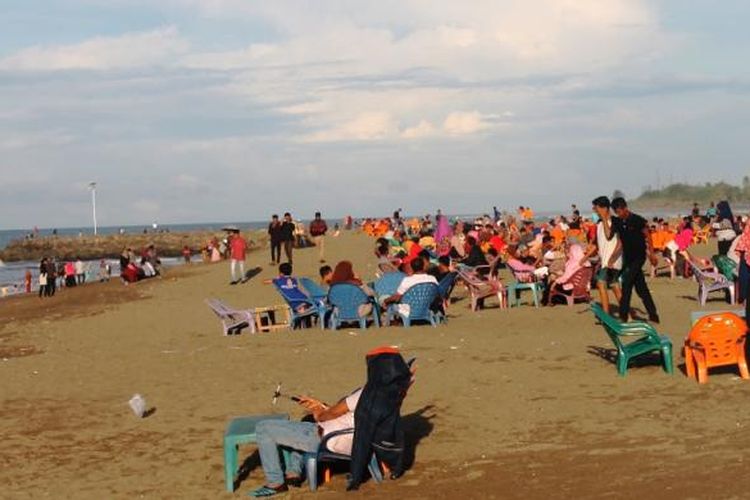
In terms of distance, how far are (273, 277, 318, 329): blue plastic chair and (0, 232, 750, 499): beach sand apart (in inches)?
27.0

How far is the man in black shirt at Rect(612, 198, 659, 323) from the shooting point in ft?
39.5

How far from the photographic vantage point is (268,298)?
73.4 feet

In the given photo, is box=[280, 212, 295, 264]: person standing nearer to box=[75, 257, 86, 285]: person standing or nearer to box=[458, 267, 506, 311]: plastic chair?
box=[75, 257, 86, 285]: person standing

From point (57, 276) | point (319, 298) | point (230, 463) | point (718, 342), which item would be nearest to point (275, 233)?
point (57, 276)

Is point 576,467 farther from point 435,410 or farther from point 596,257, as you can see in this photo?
point 596,257

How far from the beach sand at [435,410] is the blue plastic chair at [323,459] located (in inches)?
4.7

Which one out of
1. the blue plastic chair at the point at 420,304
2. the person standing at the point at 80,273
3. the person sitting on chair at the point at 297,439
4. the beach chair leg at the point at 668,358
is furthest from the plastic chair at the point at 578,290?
the person standing at the point at 80,273

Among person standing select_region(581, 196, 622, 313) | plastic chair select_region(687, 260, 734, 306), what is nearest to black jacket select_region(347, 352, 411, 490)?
person standing select_region(581, 196, 622, 313)

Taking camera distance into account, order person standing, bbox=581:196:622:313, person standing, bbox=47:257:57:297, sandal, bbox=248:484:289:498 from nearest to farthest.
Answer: sandal, bbox=248:484:289:498, person standing, bbox=581:196:622:313, person standing, bbox=47:257:57:297

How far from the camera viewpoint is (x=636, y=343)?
9.51 metres

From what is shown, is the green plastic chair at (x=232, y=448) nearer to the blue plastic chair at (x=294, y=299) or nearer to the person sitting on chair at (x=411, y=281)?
the person sitting on chair at (x=411, y=281)

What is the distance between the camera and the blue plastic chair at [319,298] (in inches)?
570

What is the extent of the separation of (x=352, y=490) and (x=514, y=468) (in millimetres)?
1127

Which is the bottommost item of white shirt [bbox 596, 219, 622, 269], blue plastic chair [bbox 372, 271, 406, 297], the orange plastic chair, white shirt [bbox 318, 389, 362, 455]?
white shirt [bbox 318, 389, 362, 455]
